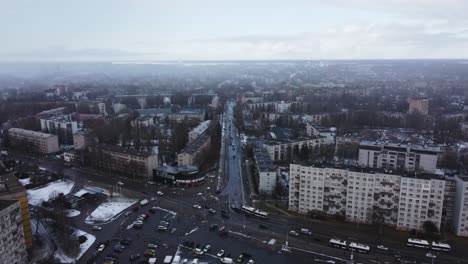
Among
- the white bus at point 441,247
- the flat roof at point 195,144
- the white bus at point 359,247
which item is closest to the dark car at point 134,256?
the white bus at point 359,247

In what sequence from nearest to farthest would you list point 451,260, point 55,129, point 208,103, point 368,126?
point 451,260
point 55,129
point 368,126
point 208,103

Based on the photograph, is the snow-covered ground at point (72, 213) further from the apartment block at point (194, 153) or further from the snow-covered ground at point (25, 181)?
the apartment block at point (194, 153)

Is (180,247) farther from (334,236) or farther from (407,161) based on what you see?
(407,161)

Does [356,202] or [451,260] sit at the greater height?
[356,202]

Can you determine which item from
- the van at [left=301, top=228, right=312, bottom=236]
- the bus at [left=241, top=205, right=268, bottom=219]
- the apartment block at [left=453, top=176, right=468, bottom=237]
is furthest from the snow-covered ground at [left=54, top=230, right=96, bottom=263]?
the apartment block at [left=453, top=176, right=468, bottom=237]

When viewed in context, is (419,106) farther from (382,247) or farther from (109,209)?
(109,209)

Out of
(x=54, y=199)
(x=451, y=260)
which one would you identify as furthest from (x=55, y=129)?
(x=451, y=260)

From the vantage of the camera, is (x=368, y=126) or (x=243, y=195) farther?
(x=368, y=126)
